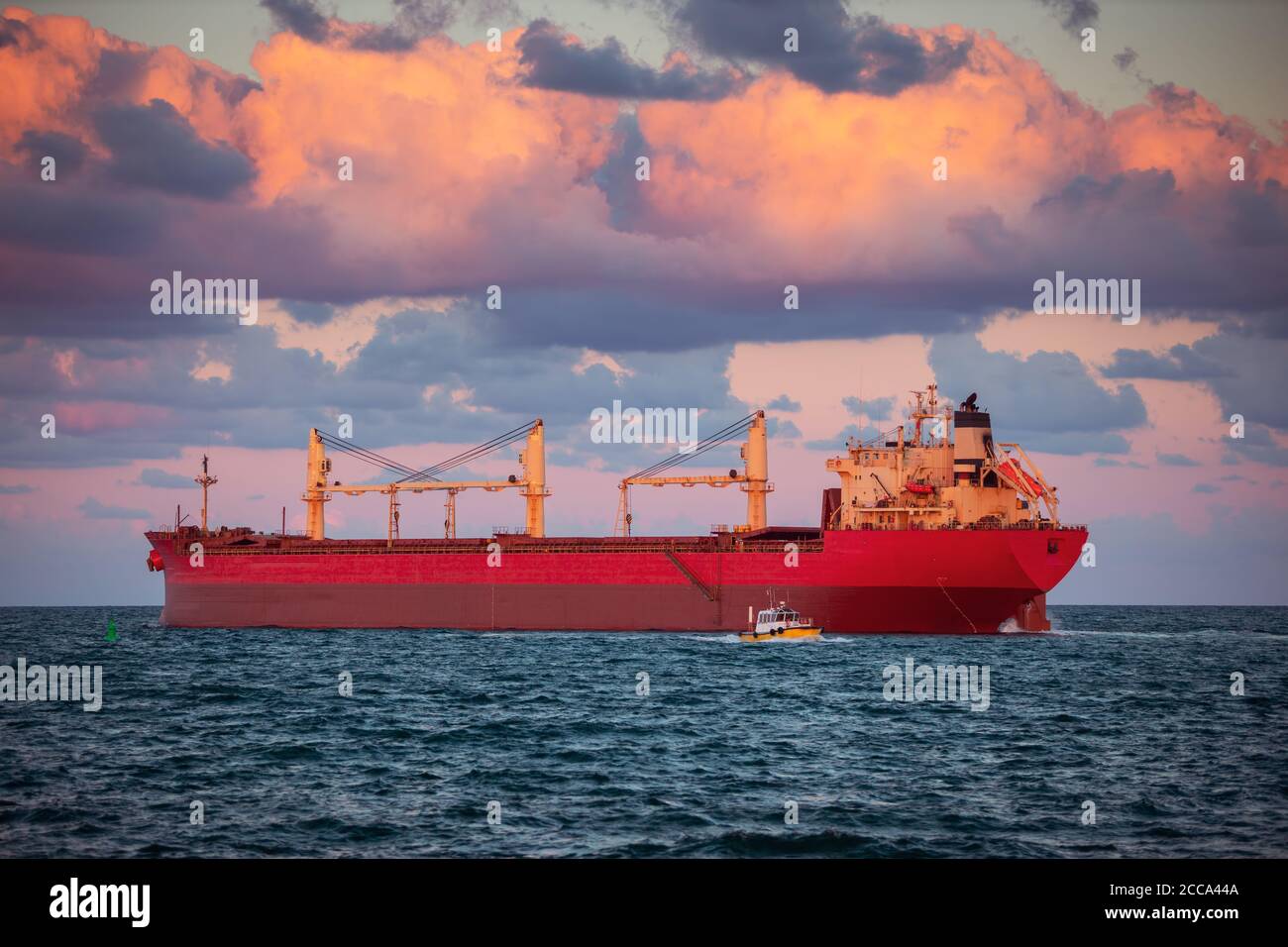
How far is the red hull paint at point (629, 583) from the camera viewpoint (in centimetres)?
6062

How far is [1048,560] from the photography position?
60.4m

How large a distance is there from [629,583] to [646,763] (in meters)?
40.1

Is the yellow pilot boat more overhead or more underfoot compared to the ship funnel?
more underfoot

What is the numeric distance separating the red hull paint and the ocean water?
1028cm

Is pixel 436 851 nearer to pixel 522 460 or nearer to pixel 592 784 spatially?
pixel 592 784

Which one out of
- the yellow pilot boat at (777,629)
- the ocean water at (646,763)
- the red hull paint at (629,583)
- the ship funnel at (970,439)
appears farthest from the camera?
the ship funnel at (970,439)

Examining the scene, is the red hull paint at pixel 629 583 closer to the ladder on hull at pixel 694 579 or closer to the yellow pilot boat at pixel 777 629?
the ladder on hull at pixel 694 579

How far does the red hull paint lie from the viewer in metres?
60.6

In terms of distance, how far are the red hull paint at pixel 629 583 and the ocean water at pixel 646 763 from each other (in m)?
10.3

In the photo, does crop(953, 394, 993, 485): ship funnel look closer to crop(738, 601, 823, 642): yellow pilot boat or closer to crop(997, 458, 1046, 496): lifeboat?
crop(997, 458, 1046, 496): lifeboat

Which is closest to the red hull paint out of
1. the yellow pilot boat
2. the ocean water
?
the yellow pilot boat

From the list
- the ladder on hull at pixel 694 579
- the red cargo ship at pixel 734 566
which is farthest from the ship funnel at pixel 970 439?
the ladder on hull at pixel 694 579
